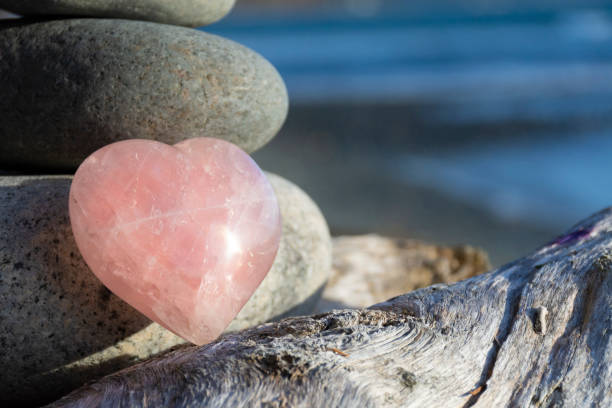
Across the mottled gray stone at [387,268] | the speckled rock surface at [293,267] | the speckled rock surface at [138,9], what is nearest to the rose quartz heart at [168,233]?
the speckled rock surface at [293,267]

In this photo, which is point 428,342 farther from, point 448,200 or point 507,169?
point 507,169

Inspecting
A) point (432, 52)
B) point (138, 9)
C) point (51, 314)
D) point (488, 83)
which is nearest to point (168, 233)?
point (51, 314)

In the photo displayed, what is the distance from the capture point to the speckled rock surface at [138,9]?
2260 mm

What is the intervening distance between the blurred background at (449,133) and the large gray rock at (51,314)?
127 inches

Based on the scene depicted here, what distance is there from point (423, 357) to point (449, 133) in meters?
6.46

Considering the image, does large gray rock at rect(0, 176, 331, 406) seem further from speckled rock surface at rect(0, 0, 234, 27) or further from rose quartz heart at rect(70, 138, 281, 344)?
speckled rock surface at rect(0, 0, 234, 27)

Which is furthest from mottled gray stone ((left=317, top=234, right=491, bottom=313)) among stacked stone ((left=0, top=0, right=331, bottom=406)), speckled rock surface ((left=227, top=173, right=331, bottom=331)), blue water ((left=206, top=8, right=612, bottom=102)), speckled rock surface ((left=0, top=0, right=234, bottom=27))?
blue water ((left=206, top=8, right=612, bottom=102))

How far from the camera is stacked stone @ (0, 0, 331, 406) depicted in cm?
190

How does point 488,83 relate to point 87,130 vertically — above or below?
below

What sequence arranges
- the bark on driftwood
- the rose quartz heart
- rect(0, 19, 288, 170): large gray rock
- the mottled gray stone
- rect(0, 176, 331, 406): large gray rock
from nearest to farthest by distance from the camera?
1. the bark on driftwood
2. the rose quartz heart
3. rect(0, 176, 331, 406): large gray rock
4. rect(0, 19, 288, 170): large gray rock
5. the mottled gray stone

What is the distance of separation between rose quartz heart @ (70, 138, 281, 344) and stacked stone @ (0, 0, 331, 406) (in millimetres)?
210

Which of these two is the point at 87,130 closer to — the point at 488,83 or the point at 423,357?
the point at 423,357

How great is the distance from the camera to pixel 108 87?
82.7 inches

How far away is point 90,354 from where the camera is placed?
195 centimetres
